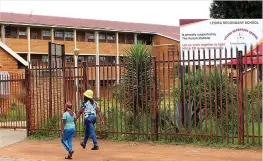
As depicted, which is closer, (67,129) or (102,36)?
(67,129)

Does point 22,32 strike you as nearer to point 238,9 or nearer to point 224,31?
point 238,9

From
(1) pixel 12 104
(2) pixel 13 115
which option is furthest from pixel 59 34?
(2) pixel 13 115

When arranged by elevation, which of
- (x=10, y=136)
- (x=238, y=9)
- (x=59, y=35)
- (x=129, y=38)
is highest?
(x=238, y=9)

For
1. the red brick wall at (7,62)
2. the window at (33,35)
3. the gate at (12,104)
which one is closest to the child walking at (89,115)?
the gate at (12,104)

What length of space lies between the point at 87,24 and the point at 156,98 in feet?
99.6

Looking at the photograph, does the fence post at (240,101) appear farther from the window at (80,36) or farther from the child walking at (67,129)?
the window at (80,36)

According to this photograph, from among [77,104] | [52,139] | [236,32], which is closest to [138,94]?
[77,104]

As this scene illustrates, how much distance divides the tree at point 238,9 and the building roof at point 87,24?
1034cm

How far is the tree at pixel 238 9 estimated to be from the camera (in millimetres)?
28938

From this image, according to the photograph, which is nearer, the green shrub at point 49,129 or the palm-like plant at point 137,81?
the palm-like plant at point 137,81

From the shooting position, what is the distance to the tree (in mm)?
28938

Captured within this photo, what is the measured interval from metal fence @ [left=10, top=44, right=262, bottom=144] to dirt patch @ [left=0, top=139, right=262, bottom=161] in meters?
0.52

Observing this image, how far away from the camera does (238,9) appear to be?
29.2 m

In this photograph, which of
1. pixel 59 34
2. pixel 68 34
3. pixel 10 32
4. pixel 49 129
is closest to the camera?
pixel 49 129
